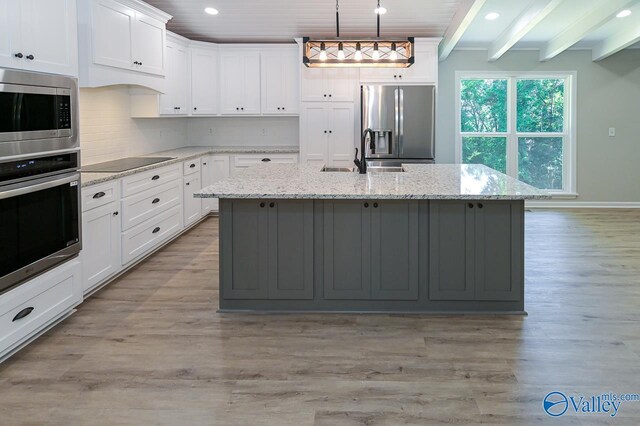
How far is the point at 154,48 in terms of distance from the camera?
574cm

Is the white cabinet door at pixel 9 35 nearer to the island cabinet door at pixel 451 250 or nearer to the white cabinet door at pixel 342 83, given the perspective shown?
the island cabinet door at pixel 451 250

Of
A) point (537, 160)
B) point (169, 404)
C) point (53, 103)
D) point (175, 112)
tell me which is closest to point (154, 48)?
point (175, 112)

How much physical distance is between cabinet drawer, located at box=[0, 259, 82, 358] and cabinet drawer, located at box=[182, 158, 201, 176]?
9.07 ft

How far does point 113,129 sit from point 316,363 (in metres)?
3.72

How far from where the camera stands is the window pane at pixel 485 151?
8.59 m

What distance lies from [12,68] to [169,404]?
177 cm

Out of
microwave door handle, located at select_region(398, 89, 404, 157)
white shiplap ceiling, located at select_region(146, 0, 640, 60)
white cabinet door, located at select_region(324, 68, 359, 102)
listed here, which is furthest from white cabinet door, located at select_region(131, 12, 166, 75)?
microwave door handle, located at select_region(398, 89, 404, 157)

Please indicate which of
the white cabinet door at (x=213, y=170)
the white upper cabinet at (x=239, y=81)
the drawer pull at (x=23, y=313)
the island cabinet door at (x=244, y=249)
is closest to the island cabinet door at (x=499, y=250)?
the island cabinet door at (x=244, y=249)

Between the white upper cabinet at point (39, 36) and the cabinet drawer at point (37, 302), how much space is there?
3.59ft

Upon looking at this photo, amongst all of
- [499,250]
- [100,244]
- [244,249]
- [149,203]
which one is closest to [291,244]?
[244,249]

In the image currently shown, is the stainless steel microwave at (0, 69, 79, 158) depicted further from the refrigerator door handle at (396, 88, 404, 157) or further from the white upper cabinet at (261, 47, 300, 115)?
the white upper cabinet at (261, 47, 300, 115)

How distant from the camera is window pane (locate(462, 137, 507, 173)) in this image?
8.59m

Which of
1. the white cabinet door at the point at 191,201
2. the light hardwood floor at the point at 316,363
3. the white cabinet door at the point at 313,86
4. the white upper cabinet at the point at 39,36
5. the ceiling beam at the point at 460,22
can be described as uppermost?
the ceiling beam at the point at 460,22

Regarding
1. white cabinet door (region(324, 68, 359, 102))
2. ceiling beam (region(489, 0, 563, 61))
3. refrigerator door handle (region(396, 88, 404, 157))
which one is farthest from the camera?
white cabinet door (region(324, 68, 359, 102))
